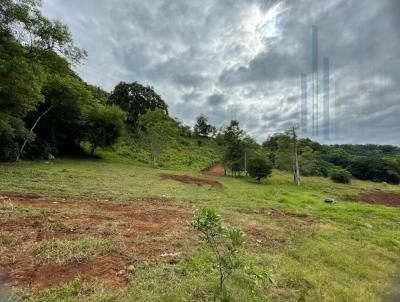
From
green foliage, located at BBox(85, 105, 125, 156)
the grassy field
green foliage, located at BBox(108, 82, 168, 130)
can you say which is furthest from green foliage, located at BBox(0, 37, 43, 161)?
green foliage, located at BBox(108, 82, 168, 130)

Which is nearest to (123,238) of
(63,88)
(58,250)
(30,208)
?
(58,250)

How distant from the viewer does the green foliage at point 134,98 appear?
5134 centimetres

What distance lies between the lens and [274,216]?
12039 millimetres

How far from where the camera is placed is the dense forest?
49.9ft

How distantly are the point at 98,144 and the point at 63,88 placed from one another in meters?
7.89

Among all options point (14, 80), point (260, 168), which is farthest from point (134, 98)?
point (14, 80)

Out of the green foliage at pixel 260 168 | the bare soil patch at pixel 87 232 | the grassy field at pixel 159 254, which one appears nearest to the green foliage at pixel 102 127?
the green foliage at pixel 260 168

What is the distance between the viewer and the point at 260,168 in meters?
33.7

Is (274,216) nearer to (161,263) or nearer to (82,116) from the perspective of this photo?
(161,263)

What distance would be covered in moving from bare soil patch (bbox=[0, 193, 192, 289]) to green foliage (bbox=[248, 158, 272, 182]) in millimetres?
24233

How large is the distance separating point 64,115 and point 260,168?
78.3 feet

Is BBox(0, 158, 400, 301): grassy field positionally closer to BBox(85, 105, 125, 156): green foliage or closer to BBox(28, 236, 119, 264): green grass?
BBox(28, 236, 119, 264): green grass

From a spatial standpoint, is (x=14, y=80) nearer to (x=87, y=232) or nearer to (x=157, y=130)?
(x=87, y=232)

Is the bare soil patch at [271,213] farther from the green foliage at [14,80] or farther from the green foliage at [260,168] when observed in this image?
the green foliage at [260,168]
